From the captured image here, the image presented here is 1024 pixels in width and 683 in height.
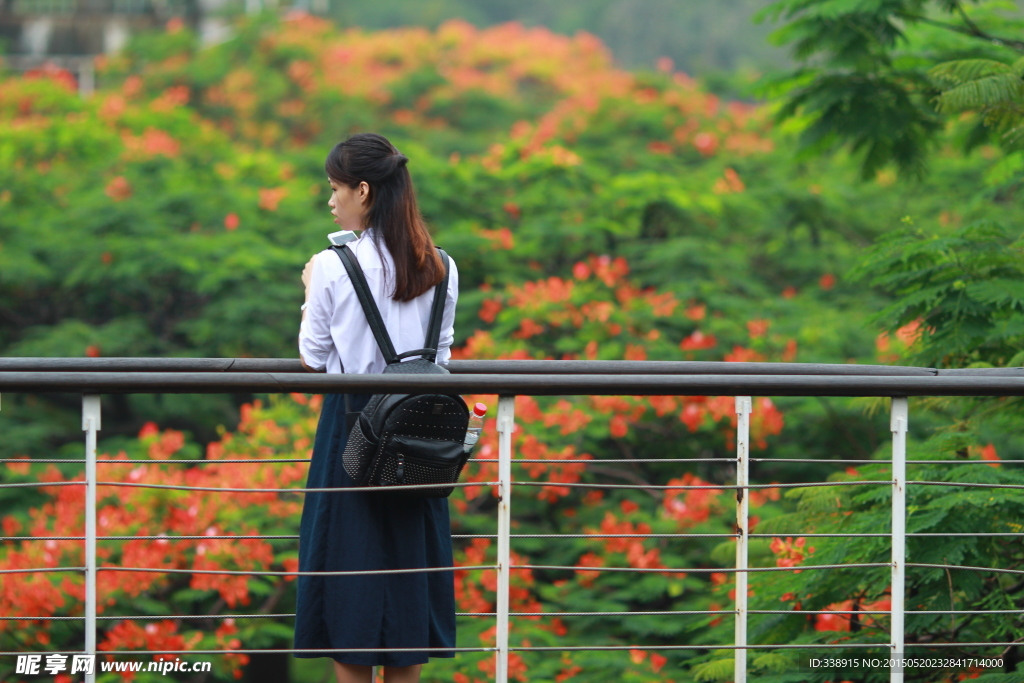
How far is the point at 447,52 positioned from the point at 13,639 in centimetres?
1112

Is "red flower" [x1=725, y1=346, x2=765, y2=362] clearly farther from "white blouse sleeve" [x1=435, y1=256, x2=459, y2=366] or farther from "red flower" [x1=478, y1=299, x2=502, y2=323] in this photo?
"white blouse sleeve" [x1=435, y1=256, x2=459, y2=366]

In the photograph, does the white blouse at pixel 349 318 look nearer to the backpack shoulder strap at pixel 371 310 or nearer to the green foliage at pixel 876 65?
the backpack shoulder strap at pixel 371 310

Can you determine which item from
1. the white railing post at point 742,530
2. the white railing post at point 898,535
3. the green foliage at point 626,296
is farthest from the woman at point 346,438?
the white railing post at point 898,535

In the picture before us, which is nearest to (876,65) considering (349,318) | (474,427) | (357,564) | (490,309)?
(490,309)

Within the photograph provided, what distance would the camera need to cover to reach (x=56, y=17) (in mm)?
19062

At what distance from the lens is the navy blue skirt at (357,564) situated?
7.69ft

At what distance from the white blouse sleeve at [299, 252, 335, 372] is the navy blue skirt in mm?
110

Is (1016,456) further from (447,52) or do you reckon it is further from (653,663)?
(447,52)

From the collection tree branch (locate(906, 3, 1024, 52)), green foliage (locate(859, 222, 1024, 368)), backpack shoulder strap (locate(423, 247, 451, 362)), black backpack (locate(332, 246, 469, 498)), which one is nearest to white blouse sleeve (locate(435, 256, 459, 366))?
backpack shoulder strap (locate(423, 247, 451, 362))

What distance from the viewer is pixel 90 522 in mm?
2207

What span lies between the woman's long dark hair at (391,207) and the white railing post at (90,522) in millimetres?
729

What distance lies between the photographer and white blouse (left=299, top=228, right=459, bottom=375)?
2.35m

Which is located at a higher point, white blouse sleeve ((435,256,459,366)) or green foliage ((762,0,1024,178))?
green foliage ((762,0,1024,178))

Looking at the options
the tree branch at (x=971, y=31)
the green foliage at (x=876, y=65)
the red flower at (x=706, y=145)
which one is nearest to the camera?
the tree branch at (x=971, y=31)
